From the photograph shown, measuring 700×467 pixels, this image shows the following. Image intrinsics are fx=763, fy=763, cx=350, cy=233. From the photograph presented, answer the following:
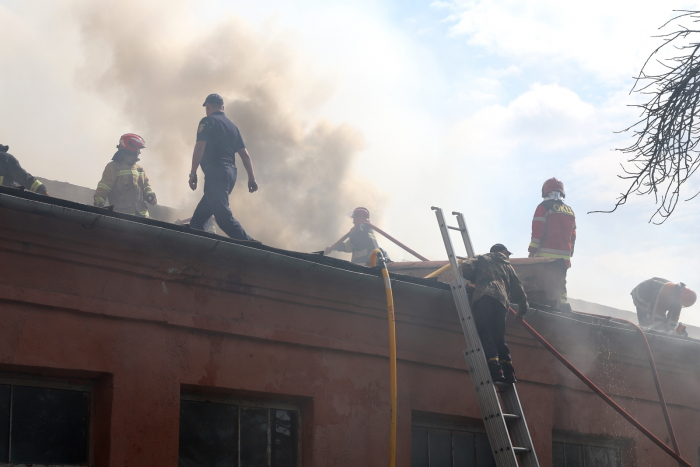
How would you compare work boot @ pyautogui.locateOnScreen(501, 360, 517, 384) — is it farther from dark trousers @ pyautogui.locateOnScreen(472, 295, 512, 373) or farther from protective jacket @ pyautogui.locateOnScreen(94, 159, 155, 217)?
protective jacket @ pyautogui.locateOnScreen(94, 159, 155, 217)

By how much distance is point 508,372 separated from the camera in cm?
583

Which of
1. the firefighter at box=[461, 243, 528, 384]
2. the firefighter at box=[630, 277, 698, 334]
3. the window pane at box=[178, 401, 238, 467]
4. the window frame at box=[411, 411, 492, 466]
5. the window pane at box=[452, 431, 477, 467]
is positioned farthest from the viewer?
the firefighter at box=[630, 277, 698, 334]

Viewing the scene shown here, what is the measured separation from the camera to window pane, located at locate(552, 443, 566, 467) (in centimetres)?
728

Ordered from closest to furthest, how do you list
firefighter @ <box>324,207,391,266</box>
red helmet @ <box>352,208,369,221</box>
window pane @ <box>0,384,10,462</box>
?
1. window pane @ <box>0,384,10,462</box>
2. firefighter @ <box>324,207,391,266</box>
3. red helmet @ <box>352,208,369,221</box>

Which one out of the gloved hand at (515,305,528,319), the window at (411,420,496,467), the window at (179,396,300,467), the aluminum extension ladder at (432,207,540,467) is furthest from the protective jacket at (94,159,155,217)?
the gloved hand at (515,305,528,319)

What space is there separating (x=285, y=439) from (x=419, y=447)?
4.33 ft

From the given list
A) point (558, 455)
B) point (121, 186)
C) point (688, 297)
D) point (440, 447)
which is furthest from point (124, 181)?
point (688, 297)

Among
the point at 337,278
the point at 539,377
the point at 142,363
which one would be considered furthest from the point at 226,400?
the point at 539,377

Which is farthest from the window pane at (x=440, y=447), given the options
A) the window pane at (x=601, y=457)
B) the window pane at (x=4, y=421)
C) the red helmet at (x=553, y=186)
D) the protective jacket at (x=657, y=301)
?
the protective jacket at (x=657, y=301)

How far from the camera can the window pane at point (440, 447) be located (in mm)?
6434

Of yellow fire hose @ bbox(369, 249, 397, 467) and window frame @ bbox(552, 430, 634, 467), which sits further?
window frame @ bbox(552, 430, 634, 467)

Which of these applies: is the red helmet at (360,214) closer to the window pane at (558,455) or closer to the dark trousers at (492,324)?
the window pane at (558,455)

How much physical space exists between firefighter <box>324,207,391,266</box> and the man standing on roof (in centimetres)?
455

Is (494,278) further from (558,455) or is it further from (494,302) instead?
(558,455)
